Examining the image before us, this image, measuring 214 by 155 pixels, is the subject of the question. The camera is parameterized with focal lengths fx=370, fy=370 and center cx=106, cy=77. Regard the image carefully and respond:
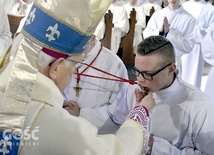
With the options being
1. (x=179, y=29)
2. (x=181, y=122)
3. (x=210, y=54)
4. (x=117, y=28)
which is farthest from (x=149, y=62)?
(x=117, y=28)

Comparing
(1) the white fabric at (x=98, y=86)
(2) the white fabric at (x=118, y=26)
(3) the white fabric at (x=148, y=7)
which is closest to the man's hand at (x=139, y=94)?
(1) the white fabric at (x=98, y=86)

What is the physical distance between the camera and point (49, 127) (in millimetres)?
1003

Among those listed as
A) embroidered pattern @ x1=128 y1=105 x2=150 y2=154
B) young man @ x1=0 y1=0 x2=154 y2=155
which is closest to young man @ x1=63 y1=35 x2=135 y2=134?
embroidered pattern @ x1=128 y1=105 x2=150 y2=154

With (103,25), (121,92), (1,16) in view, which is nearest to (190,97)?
(121,92)

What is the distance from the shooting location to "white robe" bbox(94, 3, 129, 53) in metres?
5.19

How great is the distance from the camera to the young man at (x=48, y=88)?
100 cm

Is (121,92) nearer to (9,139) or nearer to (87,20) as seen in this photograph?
(87,20)

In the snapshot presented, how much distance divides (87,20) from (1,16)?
2.23 meters

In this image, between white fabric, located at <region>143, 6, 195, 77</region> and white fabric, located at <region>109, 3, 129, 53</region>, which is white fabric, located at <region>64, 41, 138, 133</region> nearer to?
white fabric, located at <region>143, 6, 195, 77</region>

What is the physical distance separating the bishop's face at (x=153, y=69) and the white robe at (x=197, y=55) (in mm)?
3057

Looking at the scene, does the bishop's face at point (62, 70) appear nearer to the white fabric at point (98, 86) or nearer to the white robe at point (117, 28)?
the white fabric at point (98, 86)

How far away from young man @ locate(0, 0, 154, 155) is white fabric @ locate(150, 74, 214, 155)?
470 mm

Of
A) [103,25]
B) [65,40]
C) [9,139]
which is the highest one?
[65,40]

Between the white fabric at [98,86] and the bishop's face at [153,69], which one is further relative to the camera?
the white fabric at [98,86]
